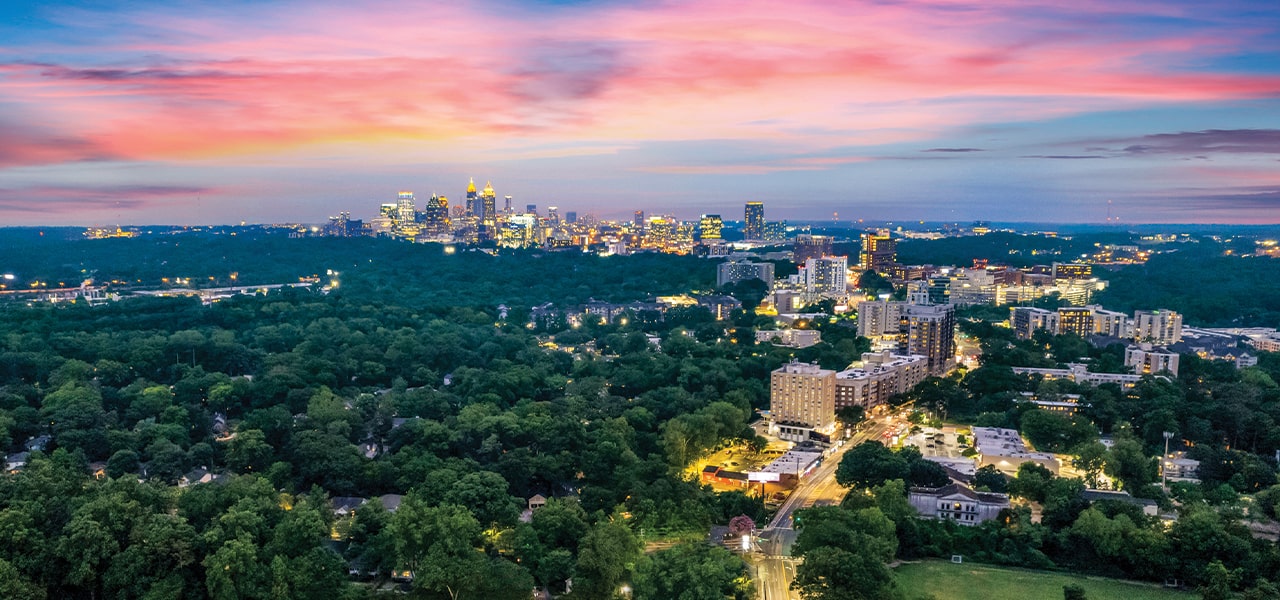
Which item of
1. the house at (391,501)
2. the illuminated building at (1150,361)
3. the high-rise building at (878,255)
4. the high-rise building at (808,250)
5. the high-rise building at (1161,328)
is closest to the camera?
the house at (391,501)

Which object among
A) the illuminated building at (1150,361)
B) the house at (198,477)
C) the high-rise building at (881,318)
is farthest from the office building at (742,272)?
the house at (198,477)

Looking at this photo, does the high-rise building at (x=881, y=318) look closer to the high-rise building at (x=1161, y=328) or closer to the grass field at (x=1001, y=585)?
the high-rise building at (x=1161, y=328)

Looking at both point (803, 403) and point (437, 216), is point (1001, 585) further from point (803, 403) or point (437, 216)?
point (437, 216)

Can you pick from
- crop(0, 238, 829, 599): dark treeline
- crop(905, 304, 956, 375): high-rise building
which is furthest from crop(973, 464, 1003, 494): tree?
crop(905, 304, 956, 375): high-rise building

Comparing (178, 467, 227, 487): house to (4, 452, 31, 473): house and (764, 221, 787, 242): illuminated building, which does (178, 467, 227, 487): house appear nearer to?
(4, 452, 31, 473): house

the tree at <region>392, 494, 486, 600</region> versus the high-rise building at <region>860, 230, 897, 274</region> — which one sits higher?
the high-rise building at <region>860, 230, 897, 274</region>

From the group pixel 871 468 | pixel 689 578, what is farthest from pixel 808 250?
pixel 689 578
